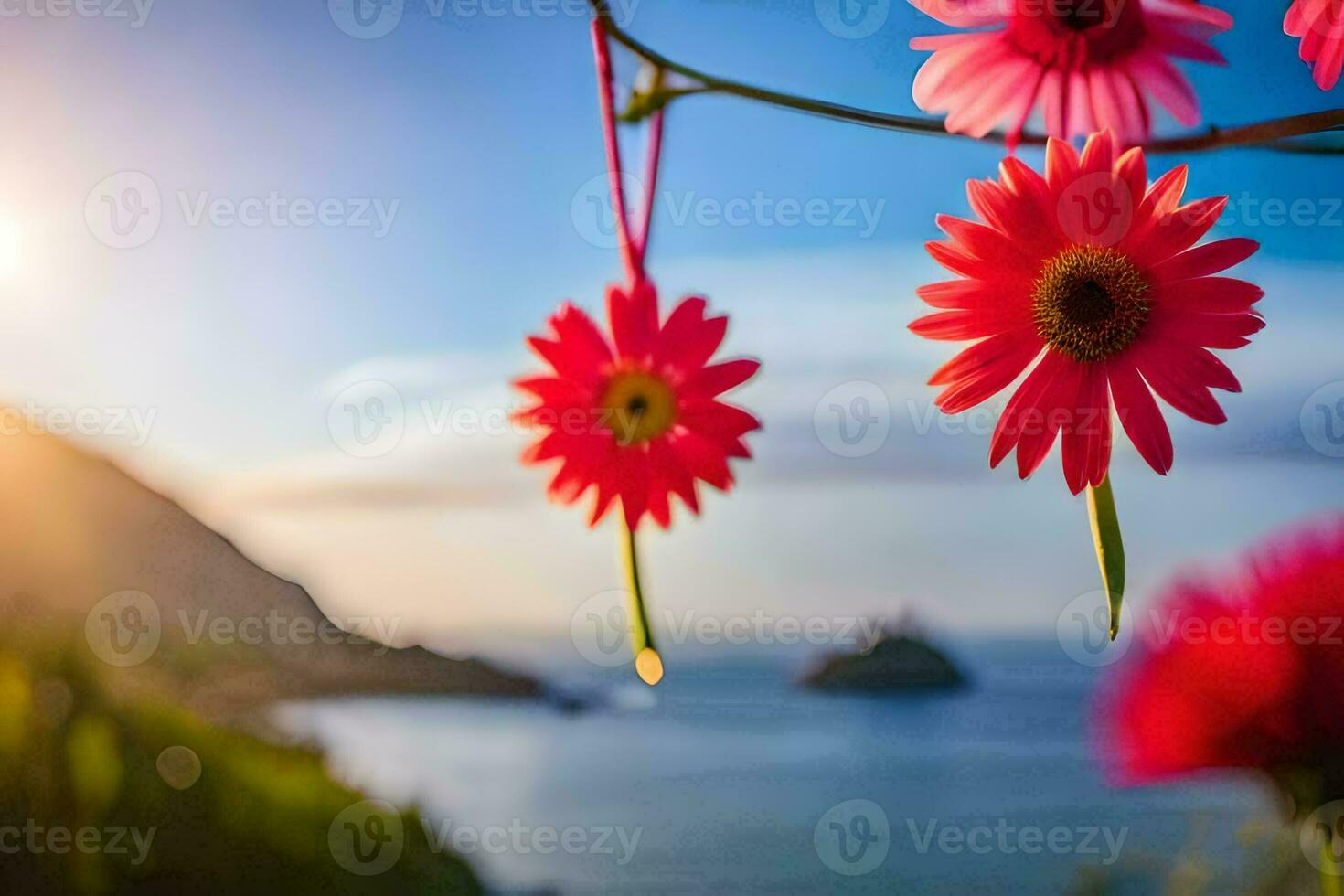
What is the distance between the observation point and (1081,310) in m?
0.78

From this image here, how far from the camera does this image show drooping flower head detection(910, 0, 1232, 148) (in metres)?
0.70

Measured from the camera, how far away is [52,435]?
1.09m

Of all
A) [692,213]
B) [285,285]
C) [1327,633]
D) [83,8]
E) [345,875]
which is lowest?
[345,875]

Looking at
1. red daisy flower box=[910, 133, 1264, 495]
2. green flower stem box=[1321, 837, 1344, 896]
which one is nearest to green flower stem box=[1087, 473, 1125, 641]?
red daisy flower box=[910, 133, 1264, 495]

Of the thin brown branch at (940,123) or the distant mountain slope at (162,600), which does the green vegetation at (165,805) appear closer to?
the distant mountain slope at (162,600)

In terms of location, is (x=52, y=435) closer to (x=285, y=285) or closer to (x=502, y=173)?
(x=285, y=285)

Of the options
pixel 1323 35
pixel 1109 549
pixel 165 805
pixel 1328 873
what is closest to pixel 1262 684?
pixel 1328 873

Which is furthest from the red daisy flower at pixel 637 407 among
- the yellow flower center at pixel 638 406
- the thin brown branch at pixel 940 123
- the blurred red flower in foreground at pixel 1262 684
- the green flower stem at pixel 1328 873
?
the green flower stem at pixel 1328 873

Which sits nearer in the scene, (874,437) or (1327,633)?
(1327,633)

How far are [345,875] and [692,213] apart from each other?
30.8 inches

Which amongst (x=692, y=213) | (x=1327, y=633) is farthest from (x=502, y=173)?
(x=1327, y=633)

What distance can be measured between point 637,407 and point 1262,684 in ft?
1.89

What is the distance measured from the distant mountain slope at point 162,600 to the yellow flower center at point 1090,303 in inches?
27.8

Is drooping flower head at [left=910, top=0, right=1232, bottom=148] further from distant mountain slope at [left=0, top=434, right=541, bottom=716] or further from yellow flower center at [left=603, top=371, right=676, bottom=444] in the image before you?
distant mountain slope at [left=0, top=434, right=541, bottom=716]
